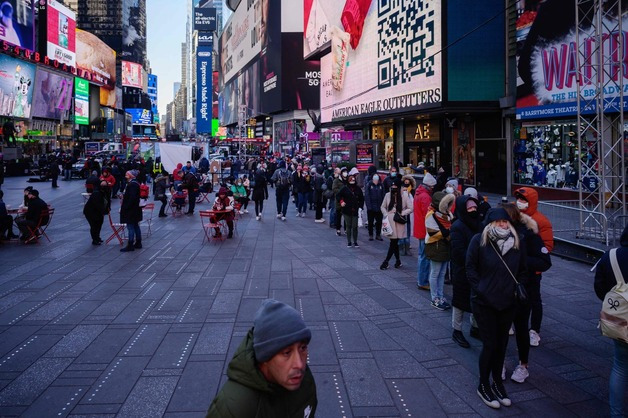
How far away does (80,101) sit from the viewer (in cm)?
8706

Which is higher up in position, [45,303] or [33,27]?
[33,27]

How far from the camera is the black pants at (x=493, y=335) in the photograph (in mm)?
4855

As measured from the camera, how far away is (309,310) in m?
7.82

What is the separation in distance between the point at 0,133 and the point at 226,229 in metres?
48.2

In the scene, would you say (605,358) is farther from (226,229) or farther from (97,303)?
A: (226,229)

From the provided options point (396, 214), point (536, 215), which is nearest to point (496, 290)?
point (536, 215)

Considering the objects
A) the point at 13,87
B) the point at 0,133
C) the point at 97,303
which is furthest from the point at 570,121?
the point at 13,87

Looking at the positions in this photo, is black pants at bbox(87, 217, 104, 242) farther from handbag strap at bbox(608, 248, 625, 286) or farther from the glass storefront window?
the glass storefront window

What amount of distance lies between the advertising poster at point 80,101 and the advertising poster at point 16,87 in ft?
75.7

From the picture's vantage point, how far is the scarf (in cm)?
482

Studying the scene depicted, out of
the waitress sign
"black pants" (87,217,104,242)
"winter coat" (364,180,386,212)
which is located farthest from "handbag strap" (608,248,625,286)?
the waitress sign

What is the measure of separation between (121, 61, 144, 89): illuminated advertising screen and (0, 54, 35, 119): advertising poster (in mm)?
83935

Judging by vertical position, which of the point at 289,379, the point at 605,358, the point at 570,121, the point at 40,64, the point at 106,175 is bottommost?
the point at 605,358

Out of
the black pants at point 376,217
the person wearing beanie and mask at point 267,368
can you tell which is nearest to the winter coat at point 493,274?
the person wearing beanie and mask at point 267,368
